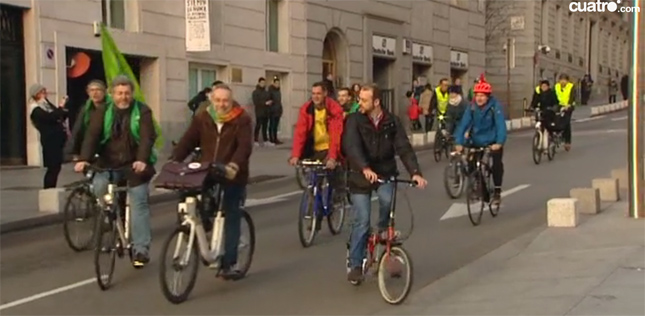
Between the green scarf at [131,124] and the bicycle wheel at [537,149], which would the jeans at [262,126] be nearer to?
the bicycle wheel at [537,149]

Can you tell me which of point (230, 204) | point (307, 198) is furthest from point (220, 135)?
point (307, 198)

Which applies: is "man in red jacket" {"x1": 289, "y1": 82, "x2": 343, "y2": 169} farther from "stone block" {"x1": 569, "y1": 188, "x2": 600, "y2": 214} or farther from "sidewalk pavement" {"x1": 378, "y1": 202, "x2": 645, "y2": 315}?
"stone block" {"x1": 569, "y1": 188, "x2": 600, "y2": 214}

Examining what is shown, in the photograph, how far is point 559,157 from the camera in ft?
76.3

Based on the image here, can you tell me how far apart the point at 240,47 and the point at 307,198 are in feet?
59.7

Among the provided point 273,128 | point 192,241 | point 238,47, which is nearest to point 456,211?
point 192,241

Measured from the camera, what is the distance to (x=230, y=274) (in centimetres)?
948

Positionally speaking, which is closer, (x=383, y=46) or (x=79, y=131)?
(x=79, y=131)

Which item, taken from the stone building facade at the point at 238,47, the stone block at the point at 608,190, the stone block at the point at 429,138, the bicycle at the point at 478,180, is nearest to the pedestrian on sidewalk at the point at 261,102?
the stone building facade at the point at 238,47

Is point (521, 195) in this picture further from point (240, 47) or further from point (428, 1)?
point (428, 1)

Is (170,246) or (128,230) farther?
(128,230)

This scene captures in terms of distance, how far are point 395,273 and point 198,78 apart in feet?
66.4

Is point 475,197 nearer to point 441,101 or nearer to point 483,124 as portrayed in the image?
point 483,124

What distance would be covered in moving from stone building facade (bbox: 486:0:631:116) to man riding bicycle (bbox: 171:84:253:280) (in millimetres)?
45151

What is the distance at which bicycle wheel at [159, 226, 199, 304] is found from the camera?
27.6ft
